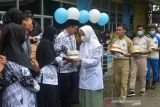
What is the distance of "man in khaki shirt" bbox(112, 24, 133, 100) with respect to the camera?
8336 millimetres

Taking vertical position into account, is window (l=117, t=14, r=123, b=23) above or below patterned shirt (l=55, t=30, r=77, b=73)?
above

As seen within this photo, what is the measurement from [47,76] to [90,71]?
920 mm

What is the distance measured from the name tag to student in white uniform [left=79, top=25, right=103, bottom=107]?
680 millimetres

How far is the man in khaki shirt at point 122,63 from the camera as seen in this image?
8.34m

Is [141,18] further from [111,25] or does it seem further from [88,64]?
[88,64]

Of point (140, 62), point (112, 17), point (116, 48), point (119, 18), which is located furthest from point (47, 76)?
point (119, 18)

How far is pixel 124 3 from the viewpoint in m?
20.4

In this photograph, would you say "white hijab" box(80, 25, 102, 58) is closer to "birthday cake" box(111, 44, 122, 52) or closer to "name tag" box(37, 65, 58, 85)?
"name tag" box(37, 65, 58, 85)

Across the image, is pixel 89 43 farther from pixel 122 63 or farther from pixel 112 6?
pixel 112 6

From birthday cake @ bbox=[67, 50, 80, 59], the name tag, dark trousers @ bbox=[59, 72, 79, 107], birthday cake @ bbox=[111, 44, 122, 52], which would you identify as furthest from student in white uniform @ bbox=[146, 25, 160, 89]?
the name tag

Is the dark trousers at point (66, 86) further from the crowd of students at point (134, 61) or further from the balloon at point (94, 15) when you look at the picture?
the balloon at point (94, 15)

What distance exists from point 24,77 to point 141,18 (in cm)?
1955

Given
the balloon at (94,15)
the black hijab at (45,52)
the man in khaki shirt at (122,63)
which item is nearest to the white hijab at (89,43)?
the black hijab at (45,52)

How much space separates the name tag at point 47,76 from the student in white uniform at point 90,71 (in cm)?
68
